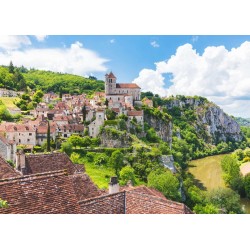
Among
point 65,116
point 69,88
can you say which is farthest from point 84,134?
point 69,88

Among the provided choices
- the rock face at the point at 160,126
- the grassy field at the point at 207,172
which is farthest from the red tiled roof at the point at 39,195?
the rock face at the point at 160,126

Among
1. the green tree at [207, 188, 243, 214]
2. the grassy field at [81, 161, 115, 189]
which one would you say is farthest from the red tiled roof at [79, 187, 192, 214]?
the grassy field at [81, 161, 115, 189]

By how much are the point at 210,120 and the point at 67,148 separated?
4686 cm

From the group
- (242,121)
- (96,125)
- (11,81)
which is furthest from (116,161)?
(242,121)

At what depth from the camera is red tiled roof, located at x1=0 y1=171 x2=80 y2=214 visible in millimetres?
3543

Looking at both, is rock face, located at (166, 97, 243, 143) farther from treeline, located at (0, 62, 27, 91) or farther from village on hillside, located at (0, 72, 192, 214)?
village on hillside, located at (0, 72, 192, 214)

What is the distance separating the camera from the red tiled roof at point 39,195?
11.6ft

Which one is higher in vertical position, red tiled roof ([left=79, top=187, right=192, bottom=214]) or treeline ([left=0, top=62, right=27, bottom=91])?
treeline ([left=0, top=62, right=27, bottom=91])

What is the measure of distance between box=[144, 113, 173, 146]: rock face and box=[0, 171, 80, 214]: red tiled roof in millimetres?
32827

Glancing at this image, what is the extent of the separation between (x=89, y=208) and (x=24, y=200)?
1.17m

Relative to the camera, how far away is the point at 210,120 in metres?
65.9

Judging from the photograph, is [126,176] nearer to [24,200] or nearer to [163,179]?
[163,179]

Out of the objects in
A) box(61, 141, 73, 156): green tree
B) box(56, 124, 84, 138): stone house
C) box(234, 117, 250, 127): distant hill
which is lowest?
box(61, 141, 73, 156): green tree

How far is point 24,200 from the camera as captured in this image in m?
3.59
